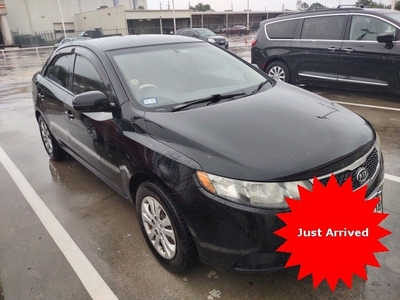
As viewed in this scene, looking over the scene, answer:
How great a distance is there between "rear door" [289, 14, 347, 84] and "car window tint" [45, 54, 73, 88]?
17.3ft

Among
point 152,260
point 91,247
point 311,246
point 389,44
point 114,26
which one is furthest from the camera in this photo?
point 114,26

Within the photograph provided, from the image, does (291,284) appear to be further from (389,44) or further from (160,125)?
(389,44)

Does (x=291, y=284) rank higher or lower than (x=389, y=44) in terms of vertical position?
lower

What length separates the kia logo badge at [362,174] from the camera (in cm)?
212

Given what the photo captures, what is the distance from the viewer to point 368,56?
6531 millimetres

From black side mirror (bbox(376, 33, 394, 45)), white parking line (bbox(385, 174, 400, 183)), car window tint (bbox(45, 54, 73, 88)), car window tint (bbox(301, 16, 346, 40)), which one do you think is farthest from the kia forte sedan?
car window tint (bbox(301, 16, 346, 40))

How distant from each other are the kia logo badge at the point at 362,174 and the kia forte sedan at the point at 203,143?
1 cm

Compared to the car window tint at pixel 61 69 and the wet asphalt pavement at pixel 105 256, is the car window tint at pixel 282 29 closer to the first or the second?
the wet asphalt pavement at pixel 105 256

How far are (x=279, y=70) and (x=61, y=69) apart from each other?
545cm

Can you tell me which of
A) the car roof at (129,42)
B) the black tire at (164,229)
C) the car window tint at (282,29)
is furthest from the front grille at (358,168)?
the car window tint at (282,29)

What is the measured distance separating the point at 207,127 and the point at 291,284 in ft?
4.01

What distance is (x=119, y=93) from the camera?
277cm

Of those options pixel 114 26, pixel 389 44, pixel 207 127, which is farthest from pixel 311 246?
pixel 114 26

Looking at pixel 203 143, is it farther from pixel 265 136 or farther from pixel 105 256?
pixel 105 256
